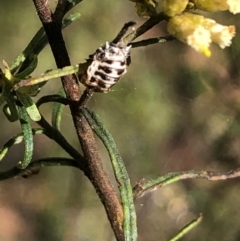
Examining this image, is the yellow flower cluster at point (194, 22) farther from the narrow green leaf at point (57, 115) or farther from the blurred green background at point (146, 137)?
the blurred green background at point (146, 137)

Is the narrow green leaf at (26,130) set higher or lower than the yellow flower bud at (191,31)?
lower

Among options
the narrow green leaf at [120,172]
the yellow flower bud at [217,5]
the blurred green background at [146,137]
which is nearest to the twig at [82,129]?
the narrow green leaf at [120,172]

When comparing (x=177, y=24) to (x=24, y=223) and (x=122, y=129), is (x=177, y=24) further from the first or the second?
(x=24, y=223)

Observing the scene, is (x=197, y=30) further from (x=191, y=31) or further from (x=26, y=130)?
(x=26, y=130)

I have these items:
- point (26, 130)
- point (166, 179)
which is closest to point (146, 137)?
point (166, 179)

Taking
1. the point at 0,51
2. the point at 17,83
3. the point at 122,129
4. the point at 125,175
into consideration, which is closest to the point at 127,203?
the point at 125,175

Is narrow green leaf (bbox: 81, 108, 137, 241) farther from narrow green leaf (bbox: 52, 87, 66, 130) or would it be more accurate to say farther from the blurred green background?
the blurred green background

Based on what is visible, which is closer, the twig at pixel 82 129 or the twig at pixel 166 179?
the twig at pixel 82 129
